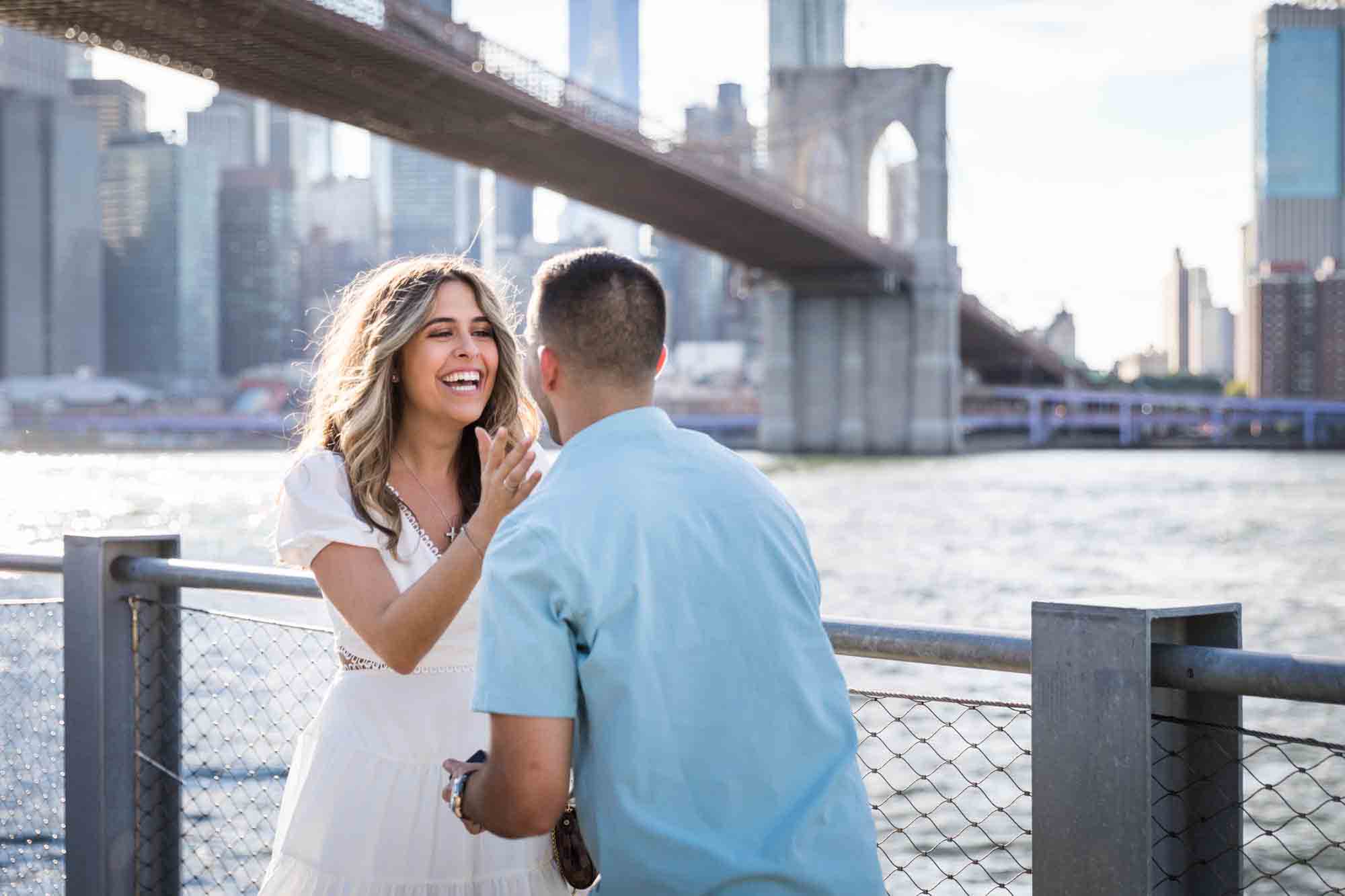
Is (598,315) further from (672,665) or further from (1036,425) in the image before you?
(1036,425)

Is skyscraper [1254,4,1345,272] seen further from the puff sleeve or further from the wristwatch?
the wristwatch

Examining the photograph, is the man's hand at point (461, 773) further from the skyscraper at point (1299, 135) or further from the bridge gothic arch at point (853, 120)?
the skyscraper at point (1299, 135)

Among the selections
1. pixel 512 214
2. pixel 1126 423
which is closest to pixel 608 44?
pixel 512 214

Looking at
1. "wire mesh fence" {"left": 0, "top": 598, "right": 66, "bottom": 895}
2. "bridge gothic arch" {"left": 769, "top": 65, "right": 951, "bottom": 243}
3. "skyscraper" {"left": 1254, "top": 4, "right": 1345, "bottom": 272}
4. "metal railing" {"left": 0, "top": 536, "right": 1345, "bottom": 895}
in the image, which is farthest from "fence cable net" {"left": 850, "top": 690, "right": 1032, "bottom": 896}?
"skyscraper" {"left": 1254, "top": 4, "right": 1345, "bottom": 272}

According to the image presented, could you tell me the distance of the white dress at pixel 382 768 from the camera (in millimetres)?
1947

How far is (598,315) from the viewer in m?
1.59

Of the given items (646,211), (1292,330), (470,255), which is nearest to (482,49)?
(646,211)

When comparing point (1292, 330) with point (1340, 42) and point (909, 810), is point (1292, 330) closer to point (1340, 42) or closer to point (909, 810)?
point (1340, 42)

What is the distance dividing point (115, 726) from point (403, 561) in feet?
3.30

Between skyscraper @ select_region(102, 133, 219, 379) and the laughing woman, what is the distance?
87404 millimetres

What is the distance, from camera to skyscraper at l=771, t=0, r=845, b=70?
89.3 m

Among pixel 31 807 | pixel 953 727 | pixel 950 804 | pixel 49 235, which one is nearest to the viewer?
pixel 953 727

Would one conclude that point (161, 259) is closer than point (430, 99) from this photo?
No

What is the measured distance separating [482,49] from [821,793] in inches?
909
